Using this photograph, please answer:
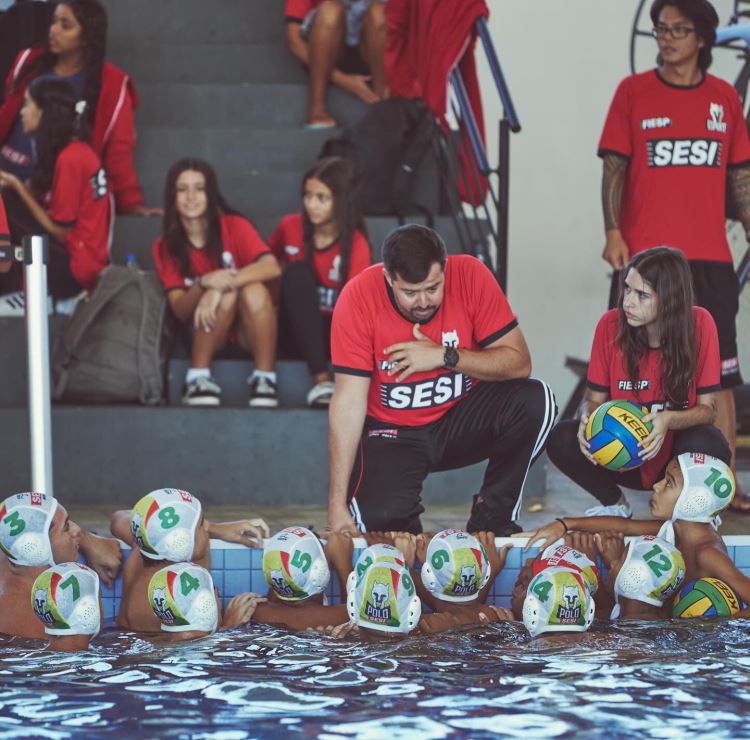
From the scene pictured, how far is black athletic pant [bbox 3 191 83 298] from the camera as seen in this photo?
19.3 feet

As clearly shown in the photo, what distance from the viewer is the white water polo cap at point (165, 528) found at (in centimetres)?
374

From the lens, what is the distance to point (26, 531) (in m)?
3.71

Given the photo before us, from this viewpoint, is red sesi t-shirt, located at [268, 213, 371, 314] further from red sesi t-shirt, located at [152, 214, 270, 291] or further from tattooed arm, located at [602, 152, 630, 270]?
tattooed arm, located at [602, 152, 630, 270]

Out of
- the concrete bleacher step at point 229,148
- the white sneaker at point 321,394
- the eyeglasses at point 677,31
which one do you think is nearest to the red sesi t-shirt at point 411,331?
the eyeglasses at point 677,31

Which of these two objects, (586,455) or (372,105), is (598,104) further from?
(586,455)

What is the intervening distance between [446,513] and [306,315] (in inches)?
41.7

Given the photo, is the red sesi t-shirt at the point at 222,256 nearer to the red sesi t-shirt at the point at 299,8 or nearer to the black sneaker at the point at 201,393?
the black sneaker at the point at 201,393

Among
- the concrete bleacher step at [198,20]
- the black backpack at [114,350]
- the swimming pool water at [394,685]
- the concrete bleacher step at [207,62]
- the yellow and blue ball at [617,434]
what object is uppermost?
the concrete bleacher step at [198,20]

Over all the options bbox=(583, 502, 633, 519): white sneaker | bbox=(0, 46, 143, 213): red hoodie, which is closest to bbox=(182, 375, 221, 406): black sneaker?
bbox=(0, 46, 143, 213): red hoodie

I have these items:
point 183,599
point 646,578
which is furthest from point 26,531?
point 646,578

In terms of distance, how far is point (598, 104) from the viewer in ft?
29.5

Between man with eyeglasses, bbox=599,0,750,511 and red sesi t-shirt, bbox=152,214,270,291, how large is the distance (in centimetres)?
164

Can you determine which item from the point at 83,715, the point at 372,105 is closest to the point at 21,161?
the point at 372,105

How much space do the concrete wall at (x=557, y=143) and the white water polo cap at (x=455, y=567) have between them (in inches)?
208
